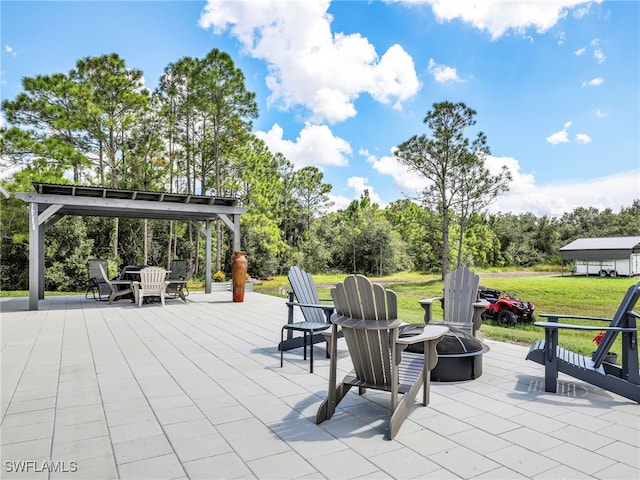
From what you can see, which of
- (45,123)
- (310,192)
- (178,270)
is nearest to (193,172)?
(45,123)

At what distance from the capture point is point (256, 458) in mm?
2205

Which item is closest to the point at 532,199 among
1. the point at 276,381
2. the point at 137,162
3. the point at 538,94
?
the point at 538,94

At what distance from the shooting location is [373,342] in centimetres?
261

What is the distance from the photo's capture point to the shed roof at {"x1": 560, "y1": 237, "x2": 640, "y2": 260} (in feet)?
56.6

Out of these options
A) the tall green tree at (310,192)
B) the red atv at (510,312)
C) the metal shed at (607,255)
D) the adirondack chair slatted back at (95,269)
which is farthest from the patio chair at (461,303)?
the tall green tree at (310,192)

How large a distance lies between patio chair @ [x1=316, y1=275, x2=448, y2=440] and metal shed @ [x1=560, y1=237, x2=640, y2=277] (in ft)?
62.0

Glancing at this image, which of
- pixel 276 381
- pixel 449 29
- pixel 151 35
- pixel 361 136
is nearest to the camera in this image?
pixel 276 381

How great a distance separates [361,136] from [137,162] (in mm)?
16223

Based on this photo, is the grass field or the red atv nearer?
the red atv

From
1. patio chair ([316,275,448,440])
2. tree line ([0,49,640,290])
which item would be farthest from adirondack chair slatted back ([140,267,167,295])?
tree line ([0,49,640,290])

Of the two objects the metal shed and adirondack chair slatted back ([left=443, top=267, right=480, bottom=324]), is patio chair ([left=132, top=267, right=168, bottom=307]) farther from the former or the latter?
the metal shed

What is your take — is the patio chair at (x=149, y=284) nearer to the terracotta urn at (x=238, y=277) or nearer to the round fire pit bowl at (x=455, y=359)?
the terracotta urn at (x=238, y=277)

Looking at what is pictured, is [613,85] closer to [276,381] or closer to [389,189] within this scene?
[276,381]

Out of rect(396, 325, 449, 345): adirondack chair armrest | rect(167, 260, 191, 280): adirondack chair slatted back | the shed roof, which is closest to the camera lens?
rect(396, 325, 449, 345): adirondack chair armrest
